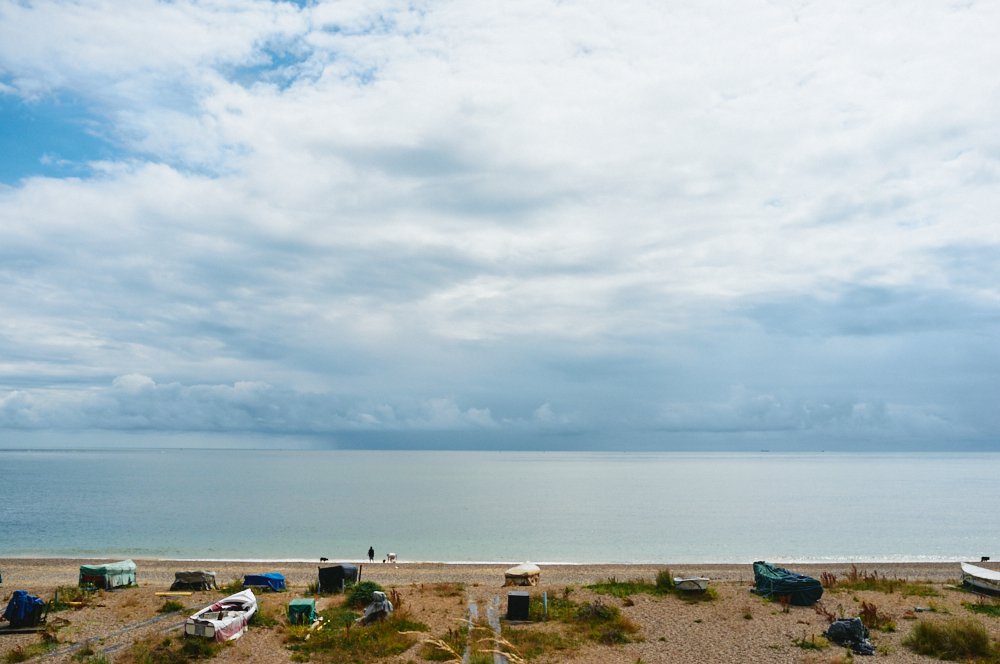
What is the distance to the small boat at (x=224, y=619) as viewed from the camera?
21.4 meters

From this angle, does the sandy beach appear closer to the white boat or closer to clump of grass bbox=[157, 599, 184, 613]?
clump of grass bbox=[157, 599, 184, 613]

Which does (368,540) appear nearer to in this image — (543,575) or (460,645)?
(543,575)

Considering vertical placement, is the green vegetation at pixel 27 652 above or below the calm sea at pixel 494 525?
above

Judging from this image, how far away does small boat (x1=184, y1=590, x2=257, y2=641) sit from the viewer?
21.4 meters

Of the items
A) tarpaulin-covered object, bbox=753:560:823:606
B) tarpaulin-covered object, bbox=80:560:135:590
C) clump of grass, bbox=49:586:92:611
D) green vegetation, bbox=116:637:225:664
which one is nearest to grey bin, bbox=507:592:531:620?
green vegetation, bbox=116:637:225:664

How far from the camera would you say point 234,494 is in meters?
126

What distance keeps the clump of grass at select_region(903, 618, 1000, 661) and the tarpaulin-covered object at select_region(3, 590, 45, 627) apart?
90.1 ft

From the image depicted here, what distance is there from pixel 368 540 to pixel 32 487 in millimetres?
107793

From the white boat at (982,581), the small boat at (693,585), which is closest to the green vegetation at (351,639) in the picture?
the small boat at (693,585)

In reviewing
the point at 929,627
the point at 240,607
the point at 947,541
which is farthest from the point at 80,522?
the point at 947,541

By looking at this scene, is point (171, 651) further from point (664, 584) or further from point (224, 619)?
point (664, 584)

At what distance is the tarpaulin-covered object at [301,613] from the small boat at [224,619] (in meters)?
1.27

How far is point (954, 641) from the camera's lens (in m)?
20.0

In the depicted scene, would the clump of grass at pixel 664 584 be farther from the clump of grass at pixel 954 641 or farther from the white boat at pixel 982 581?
the white boat at pixel 982 581
